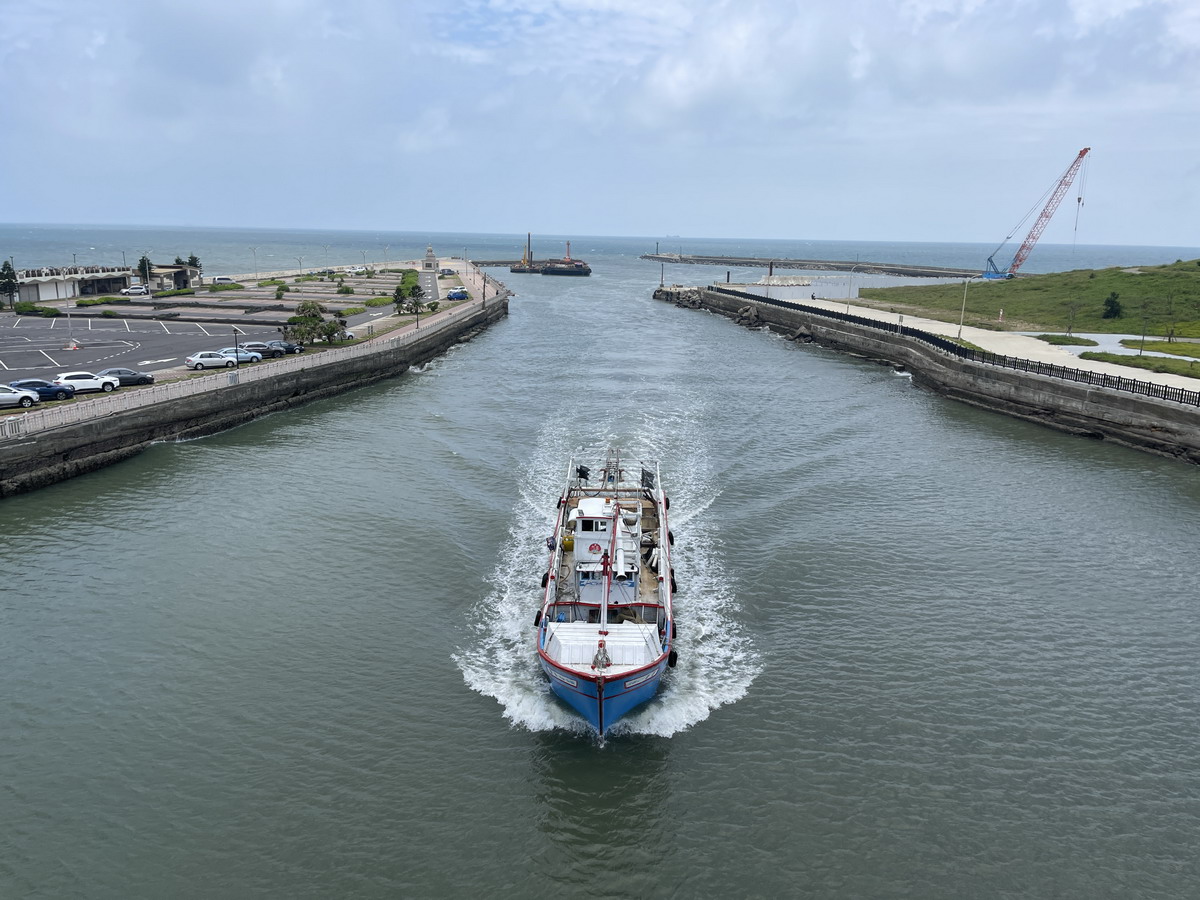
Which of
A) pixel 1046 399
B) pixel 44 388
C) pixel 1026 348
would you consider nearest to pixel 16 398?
pixel 44 388

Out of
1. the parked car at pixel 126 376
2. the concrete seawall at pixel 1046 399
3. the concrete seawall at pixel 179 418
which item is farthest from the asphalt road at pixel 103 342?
the concrete seawall at pixel 1046 399

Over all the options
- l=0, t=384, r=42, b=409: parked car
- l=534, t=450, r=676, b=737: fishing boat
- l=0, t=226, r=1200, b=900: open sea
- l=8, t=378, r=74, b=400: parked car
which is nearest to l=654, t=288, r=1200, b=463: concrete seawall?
l=0, t=226, r=1200, b=900: open sea

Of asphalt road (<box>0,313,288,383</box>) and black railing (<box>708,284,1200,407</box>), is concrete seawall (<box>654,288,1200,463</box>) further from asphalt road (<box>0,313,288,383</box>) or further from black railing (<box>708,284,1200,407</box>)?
asphalt road (<box>0,313,288,383</box>)

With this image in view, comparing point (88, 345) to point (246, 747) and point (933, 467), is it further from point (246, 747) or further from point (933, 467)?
point (933, 467)

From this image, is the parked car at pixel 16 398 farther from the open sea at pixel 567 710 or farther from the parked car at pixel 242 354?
the parked car at pixel 242 354

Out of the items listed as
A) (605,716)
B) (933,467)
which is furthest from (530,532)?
(933,467)

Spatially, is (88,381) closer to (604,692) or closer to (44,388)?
(44,388)
